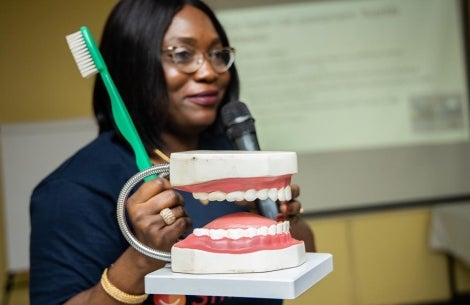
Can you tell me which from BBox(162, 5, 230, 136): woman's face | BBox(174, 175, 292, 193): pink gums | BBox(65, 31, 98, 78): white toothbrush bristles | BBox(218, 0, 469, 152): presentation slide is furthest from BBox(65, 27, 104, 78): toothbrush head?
BBox(218, 0, 469, 152): presentation slide

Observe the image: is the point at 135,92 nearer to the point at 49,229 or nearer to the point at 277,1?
the point at 49,229

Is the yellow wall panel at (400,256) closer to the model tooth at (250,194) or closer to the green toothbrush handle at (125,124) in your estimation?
the green toothbrush handle at (125,124)

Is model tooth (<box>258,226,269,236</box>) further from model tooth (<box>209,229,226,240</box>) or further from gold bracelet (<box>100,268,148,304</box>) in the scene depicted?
gold bracelet (<box>100,268,148,304</box>)

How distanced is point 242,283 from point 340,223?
2454 millimetres

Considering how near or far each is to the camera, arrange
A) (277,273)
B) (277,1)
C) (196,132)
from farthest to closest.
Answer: (277,1) → (196,132) → (277,273)

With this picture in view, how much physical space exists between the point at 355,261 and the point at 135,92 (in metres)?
2.25

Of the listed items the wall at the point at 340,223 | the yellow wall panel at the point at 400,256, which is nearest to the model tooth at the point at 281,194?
the wall at the point at 340,223

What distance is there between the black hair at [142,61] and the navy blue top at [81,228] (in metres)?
0.05

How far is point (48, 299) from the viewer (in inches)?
32.1

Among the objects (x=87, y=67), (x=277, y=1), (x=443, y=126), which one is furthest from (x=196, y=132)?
(x=443, y=126)

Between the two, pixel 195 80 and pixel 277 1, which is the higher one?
pixel 277 1

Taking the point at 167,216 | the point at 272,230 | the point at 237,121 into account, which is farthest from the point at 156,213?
the point at 237,121

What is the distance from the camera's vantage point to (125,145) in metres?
0.86

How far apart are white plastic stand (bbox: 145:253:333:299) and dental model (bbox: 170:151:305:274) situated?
0.04 ft
